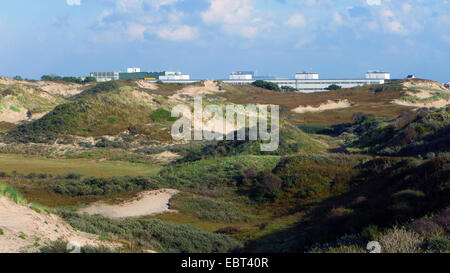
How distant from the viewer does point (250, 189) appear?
66.4 ft

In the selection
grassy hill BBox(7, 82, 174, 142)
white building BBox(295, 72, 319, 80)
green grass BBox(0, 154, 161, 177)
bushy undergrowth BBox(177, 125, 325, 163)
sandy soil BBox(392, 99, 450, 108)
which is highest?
white building BBox(295, 72, 319, 80)

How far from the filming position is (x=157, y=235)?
1152cm

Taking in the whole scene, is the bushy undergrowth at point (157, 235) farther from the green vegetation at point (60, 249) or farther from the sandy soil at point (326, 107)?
the sandy soil at point (326, 107)

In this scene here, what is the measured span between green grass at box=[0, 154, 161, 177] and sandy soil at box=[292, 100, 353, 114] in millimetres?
40209

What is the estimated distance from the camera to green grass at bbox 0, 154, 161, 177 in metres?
26.1

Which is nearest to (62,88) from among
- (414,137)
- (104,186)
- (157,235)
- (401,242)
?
(104,186)

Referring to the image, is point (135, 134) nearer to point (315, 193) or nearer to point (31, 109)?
point (31, 109)

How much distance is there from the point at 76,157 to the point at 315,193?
2078cm

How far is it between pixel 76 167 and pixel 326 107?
48.5m

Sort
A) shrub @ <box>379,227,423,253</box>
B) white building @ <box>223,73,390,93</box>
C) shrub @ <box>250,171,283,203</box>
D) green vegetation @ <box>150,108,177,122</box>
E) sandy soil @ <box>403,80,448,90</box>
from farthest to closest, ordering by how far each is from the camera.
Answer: white building @ <box>223,73,390,93</box> → sandy soil @ <box>403,80,448,90</box> → green vegetation @ <box>150,108,177,122</box> → shrub @ <box>250,171,283,203</box> → shrub @ <box>379,227,423,253</box>

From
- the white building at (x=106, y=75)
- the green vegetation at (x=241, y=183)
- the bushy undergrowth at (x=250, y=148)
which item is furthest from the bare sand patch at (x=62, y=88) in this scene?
the white building at (x=106, y=75)

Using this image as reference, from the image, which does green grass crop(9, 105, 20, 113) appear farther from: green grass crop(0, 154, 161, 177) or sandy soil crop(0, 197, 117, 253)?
sandy soil crop(0, 197, 117, 253)

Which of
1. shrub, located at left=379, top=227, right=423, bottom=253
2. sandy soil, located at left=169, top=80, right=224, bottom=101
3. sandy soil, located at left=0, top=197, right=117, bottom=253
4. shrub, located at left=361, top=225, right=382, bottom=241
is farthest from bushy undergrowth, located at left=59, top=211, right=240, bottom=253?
sandy soil, located at left=169, top=80, right=224, bottom=101

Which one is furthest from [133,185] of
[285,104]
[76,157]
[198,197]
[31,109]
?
[285,104]
